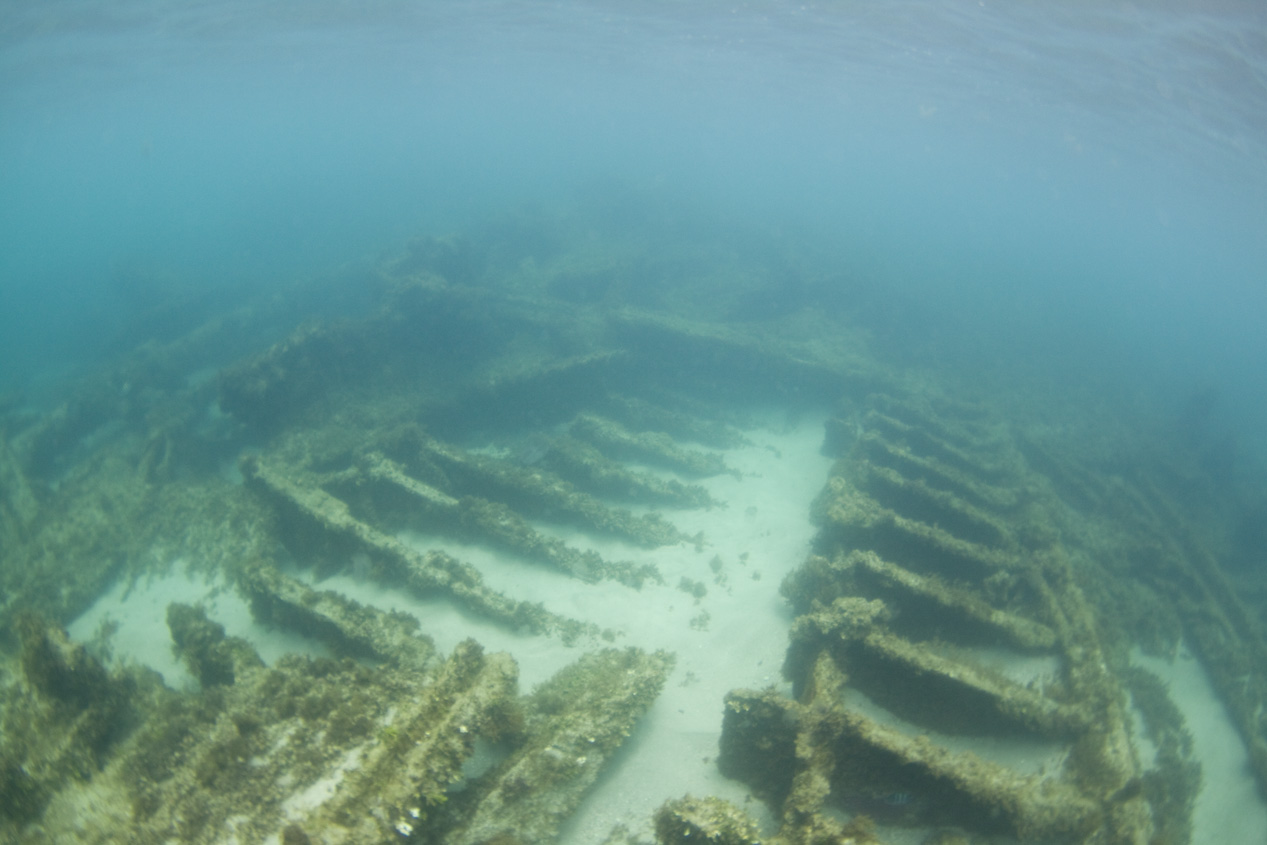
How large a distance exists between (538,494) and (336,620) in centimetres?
429

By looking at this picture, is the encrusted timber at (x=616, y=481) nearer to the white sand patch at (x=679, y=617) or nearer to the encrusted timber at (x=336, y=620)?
the white sand patch at (x=679, y=617)

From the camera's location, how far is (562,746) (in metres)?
4.91

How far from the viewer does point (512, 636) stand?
26.0 ft

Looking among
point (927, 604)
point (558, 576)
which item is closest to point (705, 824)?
point (927, 604)

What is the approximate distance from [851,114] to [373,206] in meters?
58.3

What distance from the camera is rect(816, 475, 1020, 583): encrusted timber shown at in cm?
A: 810

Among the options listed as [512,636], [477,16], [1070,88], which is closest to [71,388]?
[512,636]

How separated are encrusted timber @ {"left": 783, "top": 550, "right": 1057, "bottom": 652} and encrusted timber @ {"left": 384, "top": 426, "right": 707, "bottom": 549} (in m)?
3.79

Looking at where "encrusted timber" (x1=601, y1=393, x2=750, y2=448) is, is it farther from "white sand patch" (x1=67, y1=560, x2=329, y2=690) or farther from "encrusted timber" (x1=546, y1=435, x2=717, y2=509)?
"white sand patch" (x1=67, y1=560, x2=329, y2=690)

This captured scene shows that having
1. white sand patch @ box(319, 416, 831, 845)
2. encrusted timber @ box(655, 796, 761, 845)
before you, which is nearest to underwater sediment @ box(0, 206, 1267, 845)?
encrusted timber @ box(655, 796, 761, 845)

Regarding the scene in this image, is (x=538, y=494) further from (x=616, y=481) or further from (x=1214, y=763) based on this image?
(x=1214, y=763)

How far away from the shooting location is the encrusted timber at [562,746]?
4305 mm

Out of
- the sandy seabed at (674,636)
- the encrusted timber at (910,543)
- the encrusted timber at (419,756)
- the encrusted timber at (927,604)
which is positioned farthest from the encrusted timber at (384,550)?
the encrusted timber at (910,543)

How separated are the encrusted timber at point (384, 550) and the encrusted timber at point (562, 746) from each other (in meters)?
1.53
